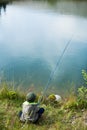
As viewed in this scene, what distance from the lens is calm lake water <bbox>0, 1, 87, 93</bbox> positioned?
7645 mm

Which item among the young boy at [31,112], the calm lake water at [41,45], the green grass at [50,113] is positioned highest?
the young boy at [31,112]

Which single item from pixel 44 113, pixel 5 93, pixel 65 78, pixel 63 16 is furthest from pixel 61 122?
pixel 63 16

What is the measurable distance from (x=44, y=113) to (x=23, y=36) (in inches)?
309

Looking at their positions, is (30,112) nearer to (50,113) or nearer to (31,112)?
(31,112)

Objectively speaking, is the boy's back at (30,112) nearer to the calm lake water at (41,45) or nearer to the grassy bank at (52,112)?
the grassy bank at (52,112)

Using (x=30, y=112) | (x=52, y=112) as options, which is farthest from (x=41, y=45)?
(x=30, y=112)

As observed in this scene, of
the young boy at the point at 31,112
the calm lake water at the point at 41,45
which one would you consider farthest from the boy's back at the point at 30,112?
the calm lake water at the point at 41,45

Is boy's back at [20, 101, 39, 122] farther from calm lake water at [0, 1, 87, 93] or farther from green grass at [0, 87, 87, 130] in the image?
calm lake water at [0, 1, 87, 93]

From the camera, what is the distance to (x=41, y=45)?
1095cm

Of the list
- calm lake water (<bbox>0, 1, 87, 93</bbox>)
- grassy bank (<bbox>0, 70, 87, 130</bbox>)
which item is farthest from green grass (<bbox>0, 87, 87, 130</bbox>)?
calm lake water (<bbox>0, 1, 87, 93</bbox>)

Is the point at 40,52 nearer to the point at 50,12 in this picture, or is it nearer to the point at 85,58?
the point at 85,58

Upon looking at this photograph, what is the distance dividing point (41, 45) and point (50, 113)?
6.32 meters

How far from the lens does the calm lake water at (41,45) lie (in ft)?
25.1

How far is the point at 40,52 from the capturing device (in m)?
10.1
